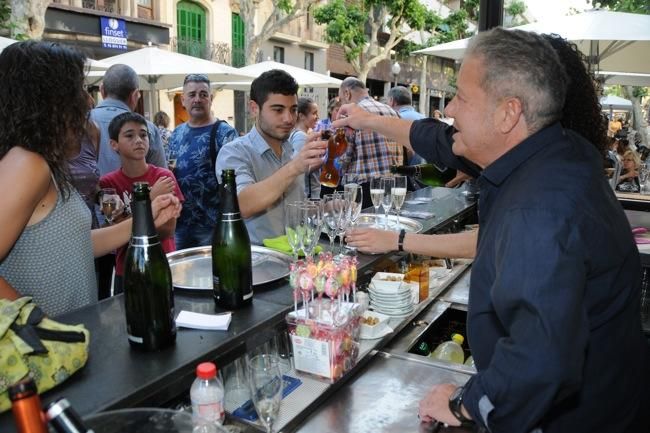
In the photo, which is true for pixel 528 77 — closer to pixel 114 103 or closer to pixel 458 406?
pixel 458 406

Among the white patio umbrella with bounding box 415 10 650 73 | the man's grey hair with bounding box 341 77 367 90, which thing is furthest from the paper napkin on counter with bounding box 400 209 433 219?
the man's grey hair with bounding box 341 77 367 90

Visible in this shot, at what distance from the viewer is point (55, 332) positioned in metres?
1.19

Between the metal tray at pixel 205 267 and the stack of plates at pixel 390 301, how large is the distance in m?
0.44

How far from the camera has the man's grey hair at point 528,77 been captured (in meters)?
1.42

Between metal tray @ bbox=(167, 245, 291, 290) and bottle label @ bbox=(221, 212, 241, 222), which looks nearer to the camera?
bottle label @ bbox=(221, 212, 241, 222)

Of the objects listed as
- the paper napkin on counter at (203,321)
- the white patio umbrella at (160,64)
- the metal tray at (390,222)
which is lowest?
the paper napkin on counter at (203,321)

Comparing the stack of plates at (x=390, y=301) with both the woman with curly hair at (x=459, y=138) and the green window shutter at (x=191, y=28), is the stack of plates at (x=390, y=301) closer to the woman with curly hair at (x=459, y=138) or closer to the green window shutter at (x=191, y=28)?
the woman with curly hair at (x=459, y=138)

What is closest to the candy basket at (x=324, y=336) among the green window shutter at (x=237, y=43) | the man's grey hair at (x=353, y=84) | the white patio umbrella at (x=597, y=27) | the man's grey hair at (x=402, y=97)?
the white patio umbrella at (x=597, y=27)

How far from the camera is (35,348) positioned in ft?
3.66

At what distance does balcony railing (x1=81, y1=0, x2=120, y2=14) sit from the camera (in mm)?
15557

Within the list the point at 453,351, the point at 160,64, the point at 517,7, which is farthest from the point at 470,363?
the point at 517,7

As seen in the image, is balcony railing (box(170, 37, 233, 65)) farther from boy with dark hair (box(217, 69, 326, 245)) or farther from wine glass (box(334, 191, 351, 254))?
wine glass (box(334, 191, 351, 254))

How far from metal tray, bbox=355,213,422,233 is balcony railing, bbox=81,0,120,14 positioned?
15358 millimetres

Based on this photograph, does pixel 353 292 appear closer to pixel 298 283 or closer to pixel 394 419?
pixel 298 283
